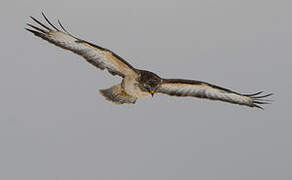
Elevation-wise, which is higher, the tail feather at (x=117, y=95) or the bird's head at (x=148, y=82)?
the bird's head at (x=148, y=82)

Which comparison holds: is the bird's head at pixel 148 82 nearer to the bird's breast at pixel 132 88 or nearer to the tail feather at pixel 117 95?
the bird's breast at pixel 132 88

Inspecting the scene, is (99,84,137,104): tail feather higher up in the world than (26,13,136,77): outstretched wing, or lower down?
lower down

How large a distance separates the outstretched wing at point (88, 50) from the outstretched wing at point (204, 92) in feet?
2.66

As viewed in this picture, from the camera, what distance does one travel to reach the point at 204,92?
9.61 metres

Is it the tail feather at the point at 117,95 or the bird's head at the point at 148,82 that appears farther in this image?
the tail feather at the point at 117,95

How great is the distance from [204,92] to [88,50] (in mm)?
2229

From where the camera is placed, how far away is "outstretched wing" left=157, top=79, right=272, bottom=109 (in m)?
9.15

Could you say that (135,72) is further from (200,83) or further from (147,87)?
(200,83)

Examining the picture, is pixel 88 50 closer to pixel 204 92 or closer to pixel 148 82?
pixel 148 82

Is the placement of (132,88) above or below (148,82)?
below

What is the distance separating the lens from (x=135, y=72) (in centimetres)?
871

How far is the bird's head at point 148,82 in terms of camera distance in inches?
343

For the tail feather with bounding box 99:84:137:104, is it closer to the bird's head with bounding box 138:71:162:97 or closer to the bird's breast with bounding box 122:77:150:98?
the bird's breast with bounding box 122:77:150:98

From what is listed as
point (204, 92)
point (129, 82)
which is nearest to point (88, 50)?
point (129, 82)
